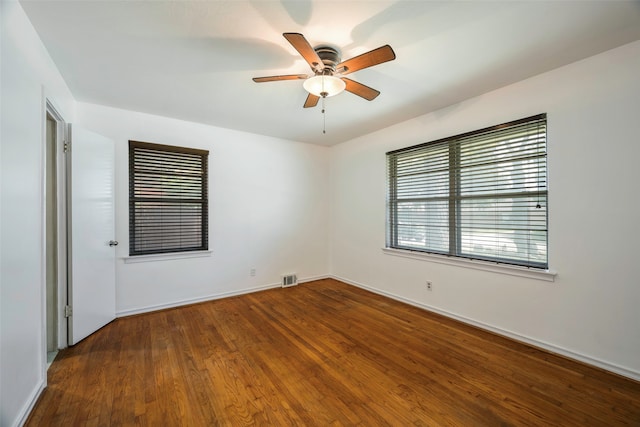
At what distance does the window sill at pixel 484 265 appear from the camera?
247 centimetres

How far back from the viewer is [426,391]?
1.91 meters

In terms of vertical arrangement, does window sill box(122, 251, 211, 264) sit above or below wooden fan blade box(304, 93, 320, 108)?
below

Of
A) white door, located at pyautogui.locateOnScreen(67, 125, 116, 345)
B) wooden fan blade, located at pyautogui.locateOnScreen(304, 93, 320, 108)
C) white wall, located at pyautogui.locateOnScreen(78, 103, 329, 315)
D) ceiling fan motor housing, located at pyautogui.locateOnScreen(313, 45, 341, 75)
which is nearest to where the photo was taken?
ceiling fan motor housing, located at pyautogui.locateOnScreen(313, 45, 341, 75)

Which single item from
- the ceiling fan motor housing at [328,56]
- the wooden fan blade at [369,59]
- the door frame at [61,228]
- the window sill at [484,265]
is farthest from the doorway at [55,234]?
the window sill at [484,265]

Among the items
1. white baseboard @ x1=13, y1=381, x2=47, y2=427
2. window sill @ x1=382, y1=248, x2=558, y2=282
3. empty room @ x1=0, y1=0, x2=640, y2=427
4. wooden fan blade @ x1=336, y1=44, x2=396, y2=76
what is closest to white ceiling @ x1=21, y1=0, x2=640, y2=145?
empty room @ x1=0, y1=0, x2=640, y2=427

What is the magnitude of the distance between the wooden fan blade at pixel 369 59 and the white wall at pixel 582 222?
1786 mm

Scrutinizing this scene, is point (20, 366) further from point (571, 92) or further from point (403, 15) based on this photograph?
point (571, 92)

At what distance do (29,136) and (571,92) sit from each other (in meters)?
4.19

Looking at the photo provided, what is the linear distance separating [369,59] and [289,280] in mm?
3623

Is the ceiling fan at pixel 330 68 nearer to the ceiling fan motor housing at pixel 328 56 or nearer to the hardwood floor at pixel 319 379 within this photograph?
the ceiling fan motor housing at pixel 328 56

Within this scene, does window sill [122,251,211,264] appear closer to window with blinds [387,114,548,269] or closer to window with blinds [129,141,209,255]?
window with blinds [129,141,209,255]

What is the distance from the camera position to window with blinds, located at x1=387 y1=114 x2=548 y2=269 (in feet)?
8.48

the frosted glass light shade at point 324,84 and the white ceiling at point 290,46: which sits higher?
the white ceiling at point 290,46

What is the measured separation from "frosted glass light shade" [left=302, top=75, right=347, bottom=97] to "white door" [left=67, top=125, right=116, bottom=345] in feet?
7.63
